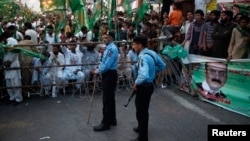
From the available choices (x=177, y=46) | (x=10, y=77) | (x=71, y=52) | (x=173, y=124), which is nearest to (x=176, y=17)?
(x=177, y=46)

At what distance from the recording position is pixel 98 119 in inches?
246

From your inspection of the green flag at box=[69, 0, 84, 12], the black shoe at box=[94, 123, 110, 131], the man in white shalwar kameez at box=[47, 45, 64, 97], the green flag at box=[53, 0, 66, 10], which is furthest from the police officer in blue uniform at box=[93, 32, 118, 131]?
the man in white shalwar kameez at box=[47, 45, 64, 97]

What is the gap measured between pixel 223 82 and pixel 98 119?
9.92 ft

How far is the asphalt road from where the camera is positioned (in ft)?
17.7

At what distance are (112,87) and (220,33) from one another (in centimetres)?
317

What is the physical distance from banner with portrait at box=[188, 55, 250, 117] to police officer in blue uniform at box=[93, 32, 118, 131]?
109 inches

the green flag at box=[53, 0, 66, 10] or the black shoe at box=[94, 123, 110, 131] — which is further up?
the green flag at box=[53, 0, 66, 10]

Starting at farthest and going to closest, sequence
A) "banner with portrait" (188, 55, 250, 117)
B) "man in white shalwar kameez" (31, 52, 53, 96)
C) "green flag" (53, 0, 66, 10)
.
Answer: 1. "man in white shalwar kameez" (31, 52, 53, 96)
2. "green flag" (53, 0, 66, 10)
3. "banner with portrait" (188, 55, 250, 117)

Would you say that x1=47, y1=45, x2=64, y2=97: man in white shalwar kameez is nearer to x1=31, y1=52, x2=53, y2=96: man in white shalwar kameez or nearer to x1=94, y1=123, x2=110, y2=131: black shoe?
x1=31, y1=52, x2=53, y2=96: man in white shalwar kameez

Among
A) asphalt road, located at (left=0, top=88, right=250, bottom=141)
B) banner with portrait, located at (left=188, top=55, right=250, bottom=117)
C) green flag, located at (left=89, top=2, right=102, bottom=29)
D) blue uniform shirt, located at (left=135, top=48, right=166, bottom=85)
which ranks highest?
green flag, located at (left=89, top=2, right=102, bottom=29)

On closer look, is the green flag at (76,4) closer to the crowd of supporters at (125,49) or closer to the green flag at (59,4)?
the green flag at (59,4)

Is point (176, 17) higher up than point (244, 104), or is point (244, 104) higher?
point (176, 17)

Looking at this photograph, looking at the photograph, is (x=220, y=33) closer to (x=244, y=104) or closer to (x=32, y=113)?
(x=244, y=104)

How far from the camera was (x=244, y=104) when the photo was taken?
6270 mm
